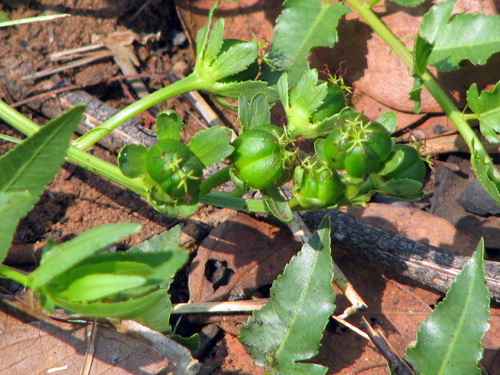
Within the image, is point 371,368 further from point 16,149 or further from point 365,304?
point 16,149

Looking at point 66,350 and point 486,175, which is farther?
point 486,175

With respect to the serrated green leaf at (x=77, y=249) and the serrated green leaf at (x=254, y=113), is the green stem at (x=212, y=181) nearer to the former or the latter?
the serrated green leaf at (x=254, y=113)

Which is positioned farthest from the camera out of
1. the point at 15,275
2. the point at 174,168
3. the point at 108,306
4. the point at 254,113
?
the point at 254,113

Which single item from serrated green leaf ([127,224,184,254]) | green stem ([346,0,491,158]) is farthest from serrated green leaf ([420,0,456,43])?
serrated green leaf ([127,224,184,254])

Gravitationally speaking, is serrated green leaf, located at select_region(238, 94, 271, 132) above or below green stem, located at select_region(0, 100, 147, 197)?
above

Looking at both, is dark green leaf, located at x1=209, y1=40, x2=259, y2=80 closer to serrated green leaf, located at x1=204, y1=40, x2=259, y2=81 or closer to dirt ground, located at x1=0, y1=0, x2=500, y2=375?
serrated green leaf, located at x1=204, y1=40, x2=259, y2=81

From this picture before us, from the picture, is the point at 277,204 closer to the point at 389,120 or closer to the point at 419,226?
the point at 389,120

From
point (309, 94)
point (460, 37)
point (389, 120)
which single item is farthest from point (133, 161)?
point (460, 37)

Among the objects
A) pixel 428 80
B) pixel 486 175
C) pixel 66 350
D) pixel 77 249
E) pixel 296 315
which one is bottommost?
pixel 296 315
